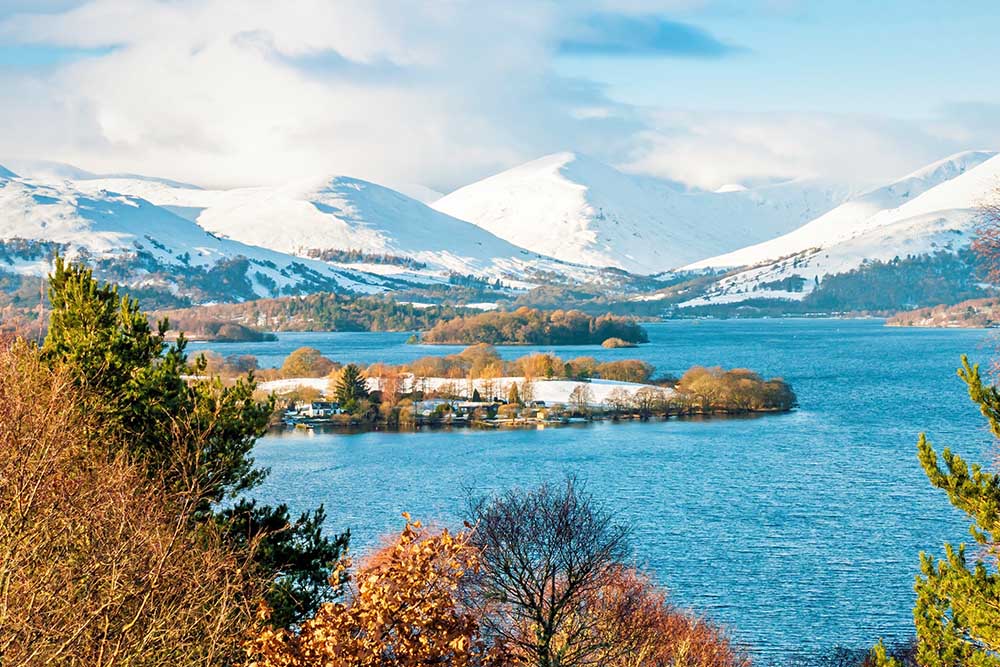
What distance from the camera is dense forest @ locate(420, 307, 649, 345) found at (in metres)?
129

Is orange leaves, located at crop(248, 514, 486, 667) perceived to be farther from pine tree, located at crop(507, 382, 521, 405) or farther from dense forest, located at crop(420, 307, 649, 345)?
dense forest, located at crop(420, 307, 649, 345)

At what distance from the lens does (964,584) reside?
8.37 metres

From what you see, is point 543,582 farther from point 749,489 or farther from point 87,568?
point 749,489

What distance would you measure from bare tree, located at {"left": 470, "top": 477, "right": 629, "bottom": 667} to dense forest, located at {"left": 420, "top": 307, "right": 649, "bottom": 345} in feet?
363

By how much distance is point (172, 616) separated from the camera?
7980 millimetres

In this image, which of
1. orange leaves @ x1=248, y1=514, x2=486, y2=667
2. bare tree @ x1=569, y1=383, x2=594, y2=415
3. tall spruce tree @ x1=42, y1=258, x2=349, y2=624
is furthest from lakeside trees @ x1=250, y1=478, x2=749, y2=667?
bare tree @ x1=569, y1=383, x2=594, y2=415

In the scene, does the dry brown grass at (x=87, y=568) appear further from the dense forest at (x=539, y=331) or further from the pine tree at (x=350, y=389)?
the dense forest at (x=539, y=331)

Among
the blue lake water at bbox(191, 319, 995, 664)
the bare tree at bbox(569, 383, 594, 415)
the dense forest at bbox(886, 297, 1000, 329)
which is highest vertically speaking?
the dense forest at bbox(886, 297, 1000, 329)

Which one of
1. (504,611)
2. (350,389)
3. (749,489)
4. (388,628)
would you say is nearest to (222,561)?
(388,628)

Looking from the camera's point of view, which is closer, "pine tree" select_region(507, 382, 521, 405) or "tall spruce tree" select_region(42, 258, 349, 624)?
"tall spruce tree" select_region(42, 258, 349, 624)

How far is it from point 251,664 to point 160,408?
7073 millimetres

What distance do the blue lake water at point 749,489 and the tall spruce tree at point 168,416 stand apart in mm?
7587

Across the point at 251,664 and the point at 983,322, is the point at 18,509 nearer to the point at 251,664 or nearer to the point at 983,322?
the point at 251,664

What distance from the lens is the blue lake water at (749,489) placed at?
79.0ft
